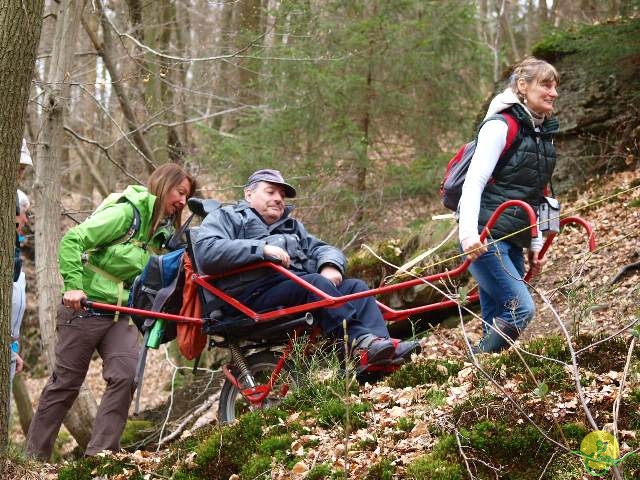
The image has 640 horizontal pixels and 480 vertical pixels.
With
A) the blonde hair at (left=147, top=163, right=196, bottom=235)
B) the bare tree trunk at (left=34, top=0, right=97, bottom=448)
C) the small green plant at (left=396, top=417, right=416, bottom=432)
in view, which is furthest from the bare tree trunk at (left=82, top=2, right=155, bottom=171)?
the small green plant at (left=396, top=417, right=416, bottom=432)

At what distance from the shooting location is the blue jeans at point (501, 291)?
5.10m

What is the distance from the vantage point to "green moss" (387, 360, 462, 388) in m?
5.22

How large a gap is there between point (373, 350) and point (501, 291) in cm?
90

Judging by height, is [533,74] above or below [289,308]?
above

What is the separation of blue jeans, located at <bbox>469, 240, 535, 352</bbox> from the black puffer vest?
0.47ft

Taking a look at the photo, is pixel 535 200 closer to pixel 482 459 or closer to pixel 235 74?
pixel 482 459

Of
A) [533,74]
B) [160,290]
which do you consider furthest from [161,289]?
[533,74]

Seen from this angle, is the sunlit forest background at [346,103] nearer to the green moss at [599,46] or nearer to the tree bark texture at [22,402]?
the green moss at [599,46]

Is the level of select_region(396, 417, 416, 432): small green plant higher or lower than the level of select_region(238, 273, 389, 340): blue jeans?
lower

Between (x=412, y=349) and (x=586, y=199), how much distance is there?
18.4ft

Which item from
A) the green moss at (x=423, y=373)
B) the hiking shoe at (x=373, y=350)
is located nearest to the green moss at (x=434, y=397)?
the green moss at (x=423, y=373)

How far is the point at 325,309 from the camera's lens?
17.9 feet

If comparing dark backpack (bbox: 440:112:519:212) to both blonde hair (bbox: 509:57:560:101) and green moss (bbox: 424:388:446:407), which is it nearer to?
blonde hair (bbox: 509:57:560:101)

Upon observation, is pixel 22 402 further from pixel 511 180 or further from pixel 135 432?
pixel 511 180
